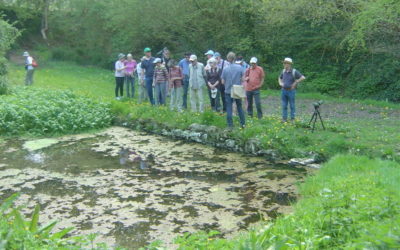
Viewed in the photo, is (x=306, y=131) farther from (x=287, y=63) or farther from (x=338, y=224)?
(x=338, y=224)

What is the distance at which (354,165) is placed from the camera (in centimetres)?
894

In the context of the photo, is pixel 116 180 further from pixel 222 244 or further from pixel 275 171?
pixel 222 244

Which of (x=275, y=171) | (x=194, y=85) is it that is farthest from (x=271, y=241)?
(x=194, y=85)

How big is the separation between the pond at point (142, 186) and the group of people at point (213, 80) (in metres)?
1.78

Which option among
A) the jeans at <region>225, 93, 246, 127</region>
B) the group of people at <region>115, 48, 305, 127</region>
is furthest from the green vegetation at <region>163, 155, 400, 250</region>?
the group of people at <region>115, 48, 305, 127</region>

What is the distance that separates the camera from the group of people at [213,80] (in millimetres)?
12498

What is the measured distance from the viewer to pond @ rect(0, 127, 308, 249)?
23.9 feet

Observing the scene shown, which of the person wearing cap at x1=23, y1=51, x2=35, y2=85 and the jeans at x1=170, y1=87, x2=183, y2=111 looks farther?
the person wearing cap at x1=23, y1=51, x2=35, y2=85

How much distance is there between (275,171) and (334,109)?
6924 millimetres

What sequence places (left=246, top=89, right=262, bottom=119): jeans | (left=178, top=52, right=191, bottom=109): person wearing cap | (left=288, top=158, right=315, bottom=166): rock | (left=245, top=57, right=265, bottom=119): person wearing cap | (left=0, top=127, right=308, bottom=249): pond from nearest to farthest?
(left=0, top=127, right=308, bottom=249): pond → (left=288, top=158, right=315, bottom=166): rock → (left=245, top=57, right=265, bottom=119): person wearing cap → (left=246, top=89, right=262, bottom=119): jeans → (left=178, top=52, right=191, bottom=109): person wearing cap

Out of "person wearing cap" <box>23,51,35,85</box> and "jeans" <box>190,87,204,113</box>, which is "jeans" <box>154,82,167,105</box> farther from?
"person wearing cap" <box>23,51,35,85</box>

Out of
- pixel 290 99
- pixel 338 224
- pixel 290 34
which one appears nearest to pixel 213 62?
pixel 290 99

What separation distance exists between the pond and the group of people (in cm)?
178

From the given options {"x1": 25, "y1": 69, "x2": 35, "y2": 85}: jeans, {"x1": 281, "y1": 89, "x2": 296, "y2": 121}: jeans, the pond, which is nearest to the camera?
the pond
